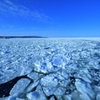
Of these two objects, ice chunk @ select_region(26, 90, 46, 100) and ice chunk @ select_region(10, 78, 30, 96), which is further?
ice chunk @ select_region(10, 78, 30, 96)

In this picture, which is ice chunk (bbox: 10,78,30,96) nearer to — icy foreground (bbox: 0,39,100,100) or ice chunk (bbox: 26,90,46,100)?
icy foreground (bbox: 0,39,100,100)

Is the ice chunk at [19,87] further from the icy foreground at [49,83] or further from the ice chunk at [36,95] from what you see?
the ice chunk at [36,95]

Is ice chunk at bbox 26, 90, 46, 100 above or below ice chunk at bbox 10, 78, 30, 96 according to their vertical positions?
above

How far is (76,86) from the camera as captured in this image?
2.17m

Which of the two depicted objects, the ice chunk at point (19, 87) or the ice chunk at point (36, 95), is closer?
the ice chunk at point (36, 95)

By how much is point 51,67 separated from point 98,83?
4.04 ft

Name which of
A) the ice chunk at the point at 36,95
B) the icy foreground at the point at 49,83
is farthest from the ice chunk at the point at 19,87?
the ice chunk at the point at 36,95

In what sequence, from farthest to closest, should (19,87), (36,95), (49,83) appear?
(49,83) < (19,87) < (36,95)

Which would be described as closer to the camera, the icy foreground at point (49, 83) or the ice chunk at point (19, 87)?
the icy foreground at point (49, 83)

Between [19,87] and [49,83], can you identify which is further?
[49,83]

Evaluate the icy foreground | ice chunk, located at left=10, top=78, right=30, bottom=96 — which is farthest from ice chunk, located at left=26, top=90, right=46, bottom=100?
ice chunk, located at left=10, top=78, right=30, bottom=96

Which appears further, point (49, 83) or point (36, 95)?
point (49, 83)

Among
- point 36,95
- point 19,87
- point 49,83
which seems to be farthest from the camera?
point 49,83

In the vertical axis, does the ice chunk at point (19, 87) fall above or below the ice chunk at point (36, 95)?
below
